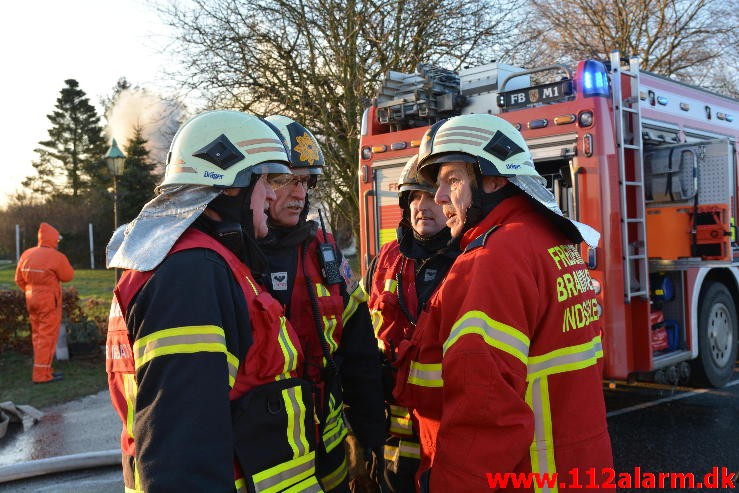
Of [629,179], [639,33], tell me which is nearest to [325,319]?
[629,179]

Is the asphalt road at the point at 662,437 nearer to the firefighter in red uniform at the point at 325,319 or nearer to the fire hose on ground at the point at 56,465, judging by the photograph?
the fire hose on ground at the point at 56,465

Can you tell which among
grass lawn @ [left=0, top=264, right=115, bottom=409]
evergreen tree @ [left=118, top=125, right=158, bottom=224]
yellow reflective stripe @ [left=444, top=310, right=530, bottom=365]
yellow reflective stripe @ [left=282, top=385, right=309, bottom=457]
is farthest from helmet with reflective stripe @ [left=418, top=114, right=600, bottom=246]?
evergreen tree @ [left=118, top=125, right=158, bottom=224]

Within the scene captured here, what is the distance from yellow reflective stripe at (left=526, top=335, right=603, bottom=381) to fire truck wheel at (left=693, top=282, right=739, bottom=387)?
193 inches

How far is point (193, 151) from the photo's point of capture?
193cm

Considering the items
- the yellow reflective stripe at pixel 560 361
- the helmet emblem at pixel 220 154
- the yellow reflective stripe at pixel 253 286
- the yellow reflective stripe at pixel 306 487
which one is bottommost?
the yellow reflective stripe at pixel 306 487

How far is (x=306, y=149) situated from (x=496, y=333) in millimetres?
1326

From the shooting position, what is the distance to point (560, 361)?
1959 mm

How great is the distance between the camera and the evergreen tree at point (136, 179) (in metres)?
31.1

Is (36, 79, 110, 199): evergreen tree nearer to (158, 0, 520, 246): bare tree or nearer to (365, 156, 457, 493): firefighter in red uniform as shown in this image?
(158, 0, 520, 246): bare tree

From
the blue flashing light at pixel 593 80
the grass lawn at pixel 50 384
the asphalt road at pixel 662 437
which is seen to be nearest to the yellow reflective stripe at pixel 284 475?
the asphalt road at pixel 662 437

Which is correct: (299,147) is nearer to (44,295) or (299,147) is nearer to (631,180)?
(631,180)

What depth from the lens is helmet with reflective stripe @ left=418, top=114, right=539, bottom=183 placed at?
2188 millimetres

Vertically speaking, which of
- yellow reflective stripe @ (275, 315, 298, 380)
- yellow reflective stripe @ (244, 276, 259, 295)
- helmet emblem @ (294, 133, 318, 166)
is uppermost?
helmet emblem @ (294, 133, 318, 166)

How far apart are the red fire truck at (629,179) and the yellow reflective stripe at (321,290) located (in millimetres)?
3134
